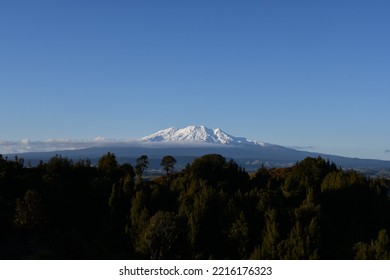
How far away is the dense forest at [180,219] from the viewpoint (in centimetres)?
5853

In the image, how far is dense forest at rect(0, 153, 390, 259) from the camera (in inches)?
2304

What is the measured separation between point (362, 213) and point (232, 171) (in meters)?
28.7

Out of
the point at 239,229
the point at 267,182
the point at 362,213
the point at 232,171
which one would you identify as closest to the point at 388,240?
the point at 239,229

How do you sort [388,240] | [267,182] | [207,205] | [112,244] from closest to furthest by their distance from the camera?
[388,240] < [112,244] < [207,205] < [267,182]

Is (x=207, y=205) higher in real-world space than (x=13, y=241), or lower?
higher

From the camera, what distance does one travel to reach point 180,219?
63.6 metres

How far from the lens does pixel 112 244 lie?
Answer: 206 ft

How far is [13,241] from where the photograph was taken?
61969mm

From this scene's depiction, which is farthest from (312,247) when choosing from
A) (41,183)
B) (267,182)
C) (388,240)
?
(41,183)

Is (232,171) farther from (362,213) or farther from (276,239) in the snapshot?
(276,239)

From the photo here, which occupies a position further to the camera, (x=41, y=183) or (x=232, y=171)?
(x=232, y=171)

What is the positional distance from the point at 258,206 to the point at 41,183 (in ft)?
120

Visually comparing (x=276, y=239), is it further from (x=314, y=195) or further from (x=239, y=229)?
(x=314, y=195)
